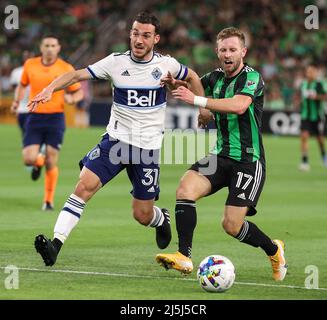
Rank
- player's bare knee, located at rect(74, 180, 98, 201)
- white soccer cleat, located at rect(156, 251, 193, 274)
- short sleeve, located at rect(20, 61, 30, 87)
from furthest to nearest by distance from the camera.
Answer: short sleeve, located at rect(20, 61, 30, 87) < player's bare knee, located at rect(74, 180, 98, 201) < white soccer cleat, located at rect(156, 251, 193, 274)

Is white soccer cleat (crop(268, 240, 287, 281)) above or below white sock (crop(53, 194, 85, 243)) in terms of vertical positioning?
below

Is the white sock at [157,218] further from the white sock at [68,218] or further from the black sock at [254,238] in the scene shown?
the black sock at [254,238]

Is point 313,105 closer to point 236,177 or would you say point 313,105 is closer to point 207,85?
point 207,85

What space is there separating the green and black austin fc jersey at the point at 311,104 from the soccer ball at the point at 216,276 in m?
16.1

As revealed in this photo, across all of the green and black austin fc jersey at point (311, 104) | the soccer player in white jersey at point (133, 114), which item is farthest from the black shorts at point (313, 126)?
the soccer player in white jersey at point (133, 114)

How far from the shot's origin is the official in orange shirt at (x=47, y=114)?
15.1 meters

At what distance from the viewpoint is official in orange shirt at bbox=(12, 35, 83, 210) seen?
1508cm

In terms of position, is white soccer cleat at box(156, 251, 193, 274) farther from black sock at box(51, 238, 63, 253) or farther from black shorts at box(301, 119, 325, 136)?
black shorts at box(301, 119, 325, 136)

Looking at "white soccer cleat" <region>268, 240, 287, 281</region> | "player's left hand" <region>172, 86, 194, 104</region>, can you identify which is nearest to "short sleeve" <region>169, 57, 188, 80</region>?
"player's left hand" <region>172, 86, 194, 104</region>

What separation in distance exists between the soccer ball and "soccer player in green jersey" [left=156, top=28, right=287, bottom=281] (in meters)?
0.56

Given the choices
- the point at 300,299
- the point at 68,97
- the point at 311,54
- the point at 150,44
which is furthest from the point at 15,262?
the point at 311,54

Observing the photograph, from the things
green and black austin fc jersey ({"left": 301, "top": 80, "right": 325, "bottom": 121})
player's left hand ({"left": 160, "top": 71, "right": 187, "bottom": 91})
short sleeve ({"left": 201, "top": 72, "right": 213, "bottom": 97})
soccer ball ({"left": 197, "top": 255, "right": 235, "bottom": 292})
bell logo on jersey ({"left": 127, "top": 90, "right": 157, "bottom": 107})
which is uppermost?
green and black austin fc jersey ({"left": 301, "top": 80, "right": 325, "bottom": 121})
